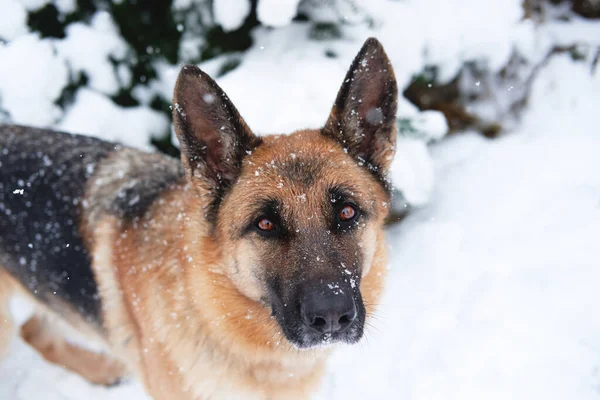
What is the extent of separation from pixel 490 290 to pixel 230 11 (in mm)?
2913

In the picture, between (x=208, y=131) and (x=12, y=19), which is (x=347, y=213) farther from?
(x=12, y=19)

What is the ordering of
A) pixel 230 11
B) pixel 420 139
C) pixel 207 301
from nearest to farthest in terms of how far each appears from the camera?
pixel 207 301 → pixel 230 11 → pixel 420 139

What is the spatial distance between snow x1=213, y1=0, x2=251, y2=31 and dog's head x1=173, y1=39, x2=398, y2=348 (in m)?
1.60

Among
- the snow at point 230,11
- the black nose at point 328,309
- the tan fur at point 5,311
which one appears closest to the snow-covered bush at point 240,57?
the snow at point 230,11

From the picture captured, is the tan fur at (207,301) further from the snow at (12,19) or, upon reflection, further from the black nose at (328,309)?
the snow at (12,19)

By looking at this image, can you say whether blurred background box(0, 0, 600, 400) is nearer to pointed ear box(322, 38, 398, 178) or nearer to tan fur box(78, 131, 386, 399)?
tan fur box(78, 131, 386, 399)

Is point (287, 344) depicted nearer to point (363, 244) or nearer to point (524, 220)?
point (363, 244)

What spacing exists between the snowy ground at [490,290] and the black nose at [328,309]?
1615mm

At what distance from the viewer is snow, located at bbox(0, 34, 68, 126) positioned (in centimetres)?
404

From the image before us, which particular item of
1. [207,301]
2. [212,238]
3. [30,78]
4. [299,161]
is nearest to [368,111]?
[299,161]

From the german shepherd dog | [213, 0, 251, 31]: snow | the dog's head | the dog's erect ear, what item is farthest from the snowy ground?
[213, 0, 251, 31]: snow

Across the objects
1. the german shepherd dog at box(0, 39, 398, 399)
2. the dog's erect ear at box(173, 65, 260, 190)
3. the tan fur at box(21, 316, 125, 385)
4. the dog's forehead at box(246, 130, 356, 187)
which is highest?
the dog's erect ear at box(173, 65, 260, 190)

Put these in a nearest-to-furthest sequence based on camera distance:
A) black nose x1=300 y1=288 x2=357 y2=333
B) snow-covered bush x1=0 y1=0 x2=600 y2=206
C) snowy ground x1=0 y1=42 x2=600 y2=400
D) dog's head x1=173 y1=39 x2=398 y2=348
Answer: black nose x1=300 y1=288 x2=357 y2=333 < dog's head x1=173 y1=39 x2=398 y2=348 < snowy ground x1=0 y1=42 x2=600 y2=400 < snow-covered bush x1=0 y1=0 x2=600 y2=206

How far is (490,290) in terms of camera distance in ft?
12.7
